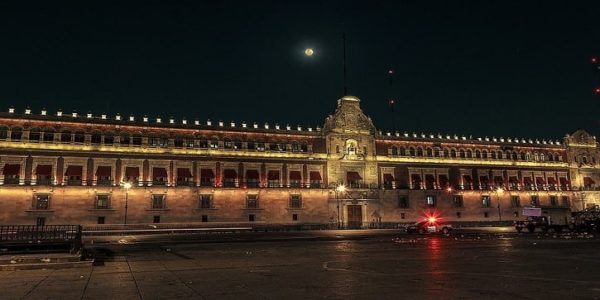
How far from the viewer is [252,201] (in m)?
50.3

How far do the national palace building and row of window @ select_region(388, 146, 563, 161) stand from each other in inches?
6.2

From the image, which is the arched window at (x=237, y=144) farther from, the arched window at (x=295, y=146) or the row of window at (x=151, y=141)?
the arched window at (x=295, y=146)

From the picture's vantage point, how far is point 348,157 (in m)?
55.6

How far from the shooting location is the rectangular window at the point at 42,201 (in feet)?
138

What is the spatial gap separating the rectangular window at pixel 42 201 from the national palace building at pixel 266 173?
83 mm

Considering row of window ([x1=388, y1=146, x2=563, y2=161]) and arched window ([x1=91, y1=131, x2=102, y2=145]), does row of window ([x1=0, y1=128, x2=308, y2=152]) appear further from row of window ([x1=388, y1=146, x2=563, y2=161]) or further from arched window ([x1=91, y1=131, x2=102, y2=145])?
row of window ([x1=388, y1=146, x2=563, y2=161])

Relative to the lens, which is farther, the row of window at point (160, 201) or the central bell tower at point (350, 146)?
the central bell tower at point (350, 146)

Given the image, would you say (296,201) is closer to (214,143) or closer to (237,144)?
(237,144)

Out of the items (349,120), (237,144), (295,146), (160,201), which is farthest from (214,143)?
(349,120)

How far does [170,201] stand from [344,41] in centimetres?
3074

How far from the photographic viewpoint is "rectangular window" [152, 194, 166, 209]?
4609 cm

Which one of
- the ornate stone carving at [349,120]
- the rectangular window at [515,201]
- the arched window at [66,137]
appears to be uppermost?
the ornate stone carving at [349,120]

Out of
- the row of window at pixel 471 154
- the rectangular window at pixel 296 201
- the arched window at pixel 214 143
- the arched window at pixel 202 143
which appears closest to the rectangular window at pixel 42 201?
the arched window at pixel 202 143

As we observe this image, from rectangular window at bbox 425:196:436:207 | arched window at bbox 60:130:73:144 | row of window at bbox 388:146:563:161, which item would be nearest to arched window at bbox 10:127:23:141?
arched window at bbox 60:130:73:144
